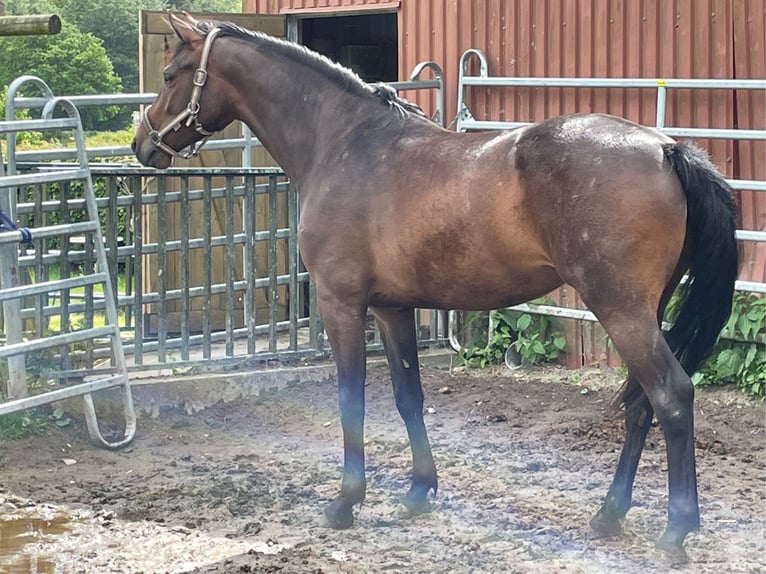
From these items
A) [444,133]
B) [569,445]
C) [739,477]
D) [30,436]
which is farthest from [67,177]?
[739,477]

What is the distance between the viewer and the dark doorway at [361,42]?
10.3 m

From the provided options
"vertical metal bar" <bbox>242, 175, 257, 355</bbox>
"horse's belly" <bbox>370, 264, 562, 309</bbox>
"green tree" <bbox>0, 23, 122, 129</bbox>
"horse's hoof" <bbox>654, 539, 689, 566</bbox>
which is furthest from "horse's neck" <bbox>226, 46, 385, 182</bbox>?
"green tree" <bbox>0, 23, 122, 129</bbox>

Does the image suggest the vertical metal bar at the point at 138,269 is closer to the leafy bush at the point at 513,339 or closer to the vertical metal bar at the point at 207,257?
the vertical metal bar at the point at 207,257

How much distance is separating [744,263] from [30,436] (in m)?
4.15

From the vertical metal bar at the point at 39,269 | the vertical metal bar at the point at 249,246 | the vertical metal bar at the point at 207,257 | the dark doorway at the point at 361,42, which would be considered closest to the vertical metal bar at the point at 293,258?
the vertical metal bar at the point at 249,246

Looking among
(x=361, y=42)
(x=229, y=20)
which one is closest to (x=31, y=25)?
(x=229, y=20)

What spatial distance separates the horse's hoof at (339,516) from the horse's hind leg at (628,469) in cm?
100

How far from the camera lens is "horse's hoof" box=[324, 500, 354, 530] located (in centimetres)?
466

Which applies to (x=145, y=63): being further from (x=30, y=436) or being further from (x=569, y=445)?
(x=569, y=445)

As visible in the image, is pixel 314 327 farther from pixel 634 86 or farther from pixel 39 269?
pixel 634 86

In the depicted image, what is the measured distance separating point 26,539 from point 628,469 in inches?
97.4

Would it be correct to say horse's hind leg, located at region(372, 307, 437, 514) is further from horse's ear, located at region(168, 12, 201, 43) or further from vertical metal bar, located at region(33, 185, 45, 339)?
vertical metal bar, located at region(33, 185, 45, 339)

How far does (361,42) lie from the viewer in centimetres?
1072

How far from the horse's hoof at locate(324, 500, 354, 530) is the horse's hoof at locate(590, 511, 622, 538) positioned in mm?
1013
